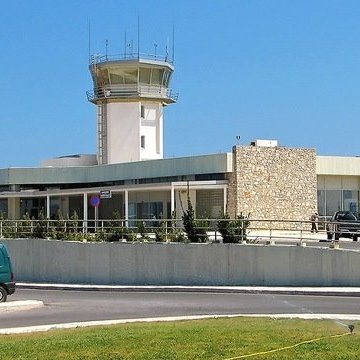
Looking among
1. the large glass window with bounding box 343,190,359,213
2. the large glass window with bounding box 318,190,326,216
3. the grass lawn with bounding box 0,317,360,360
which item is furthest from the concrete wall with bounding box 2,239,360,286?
the large glass window with bounding box 343,190,359,213

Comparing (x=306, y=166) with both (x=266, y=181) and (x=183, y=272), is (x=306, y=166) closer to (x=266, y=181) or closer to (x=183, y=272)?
(x=266, y=181)

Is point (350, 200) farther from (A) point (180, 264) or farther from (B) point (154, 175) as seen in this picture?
(A) point (180, 264)

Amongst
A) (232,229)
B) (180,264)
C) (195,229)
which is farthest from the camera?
(195,229)

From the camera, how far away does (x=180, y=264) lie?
30953 mm

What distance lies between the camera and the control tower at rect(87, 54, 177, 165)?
230 feet

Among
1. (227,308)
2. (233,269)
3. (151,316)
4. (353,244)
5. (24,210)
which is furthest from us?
(24,210)

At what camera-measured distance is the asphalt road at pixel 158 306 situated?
20.4 m

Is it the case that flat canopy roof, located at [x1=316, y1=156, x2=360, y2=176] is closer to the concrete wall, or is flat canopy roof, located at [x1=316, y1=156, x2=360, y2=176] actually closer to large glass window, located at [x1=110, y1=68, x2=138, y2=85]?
large glass window, located at [x1=110, y1=68, x2=138, y2=85]

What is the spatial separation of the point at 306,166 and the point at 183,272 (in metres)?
26.8

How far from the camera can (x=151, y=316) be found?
20219mm

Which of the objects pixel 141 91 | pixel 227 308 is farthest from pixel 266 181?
pixel 227 308

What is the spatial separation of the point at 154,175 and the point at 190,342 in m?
45.0

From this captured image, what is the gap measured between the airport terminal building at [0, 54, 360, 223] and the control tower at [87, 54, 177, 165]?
0.09m

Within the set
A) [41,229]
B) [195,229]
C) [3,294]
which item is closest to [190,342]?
[3,294]
